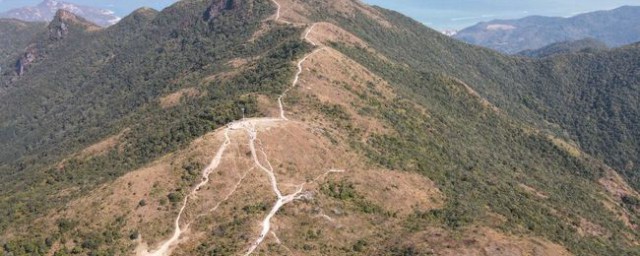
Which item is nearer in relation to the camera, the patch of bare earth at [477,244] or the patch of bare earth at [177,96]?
the patch of bare earth at [477,244]

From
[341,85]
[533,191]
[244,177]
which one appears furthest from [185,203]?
[533,191]

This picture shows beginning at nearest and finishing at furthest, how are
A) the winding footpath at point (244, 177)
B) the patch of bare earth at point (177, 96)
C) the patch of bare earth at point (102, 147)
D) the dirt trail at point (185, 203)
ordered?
the dirt trail at point (185, 203)
the winding footpath at point (244, 177)
the patch of bare earth at point (102, 147)
the patch of bare earth at point (177, 96)

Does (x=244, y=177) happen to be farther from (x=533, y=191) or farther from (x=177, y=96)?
(x=533, y=191)

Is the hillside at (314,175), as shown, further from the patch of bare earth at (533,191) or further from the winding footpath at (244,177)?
the patch of bare earth at (533,191)

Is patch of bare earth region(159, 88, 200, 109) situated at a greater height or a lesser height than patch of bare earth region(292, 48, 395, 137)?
lesser

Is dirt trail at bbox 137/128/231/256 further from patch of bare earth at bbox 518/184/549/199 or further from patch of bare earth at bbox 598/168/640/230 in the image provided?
patch of bare earth at bbox 598/168/640/230

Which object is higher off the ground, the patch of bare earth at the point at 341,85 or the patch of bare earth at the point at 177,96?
the patch of bare earth at the point at 341,85

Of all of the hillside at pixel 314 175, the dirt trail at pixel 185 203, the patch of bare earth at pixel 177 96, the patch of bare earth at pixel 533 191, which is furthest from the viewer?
the patch of bare earth at pixel 177 96

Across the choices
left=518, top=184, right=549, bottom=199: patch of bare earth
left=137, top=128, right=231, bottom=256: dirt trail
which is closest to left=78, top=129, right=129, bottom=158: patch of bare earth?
left=137, top=128, right=231, bottom=256: dirt trail

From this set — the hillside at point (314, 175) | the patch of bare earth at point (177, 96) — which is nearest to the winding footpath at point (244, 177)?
the hillside at point (314, 175)
